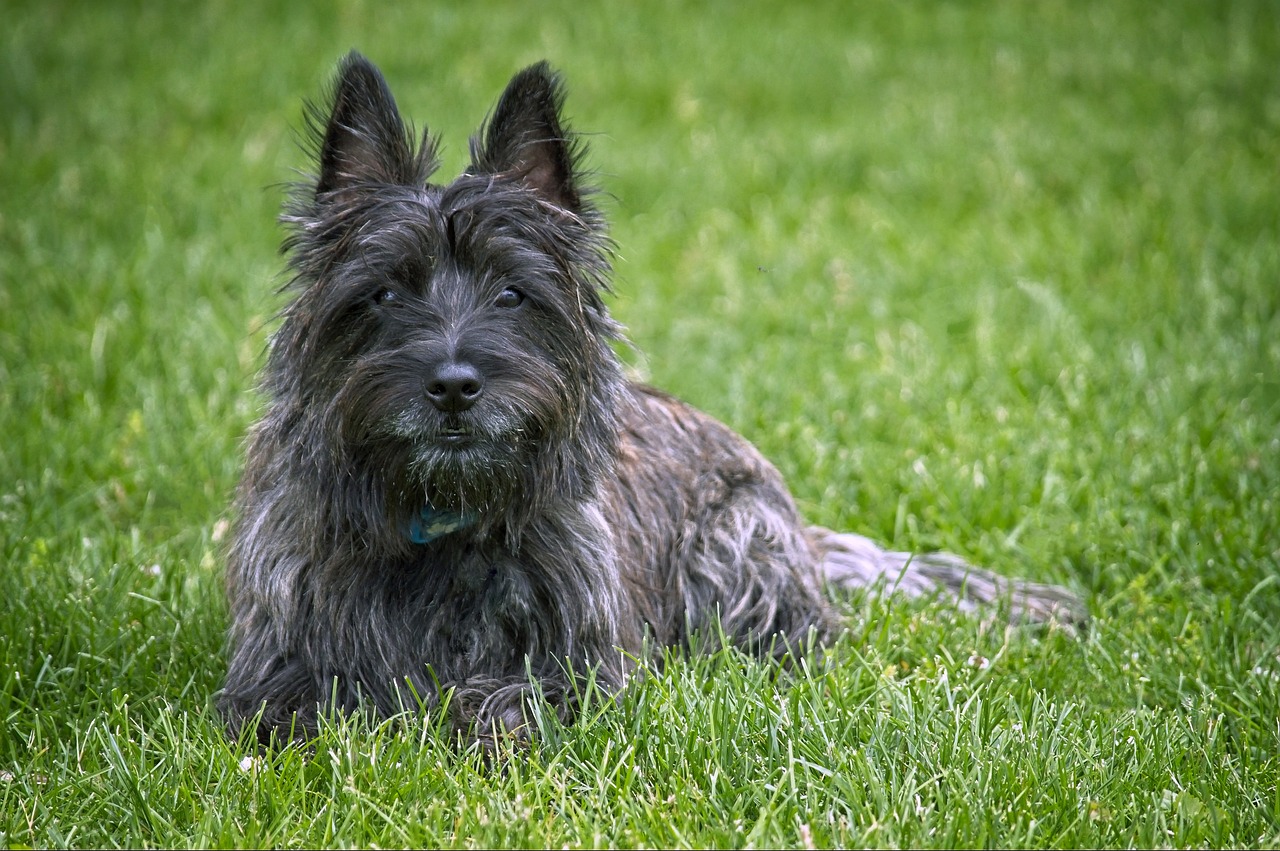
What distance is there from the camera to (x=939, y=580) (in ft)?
16.9

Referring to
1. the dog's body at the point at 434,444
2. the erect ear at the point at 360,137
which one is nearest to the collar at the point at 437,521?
the dog's body at the point at 434,444

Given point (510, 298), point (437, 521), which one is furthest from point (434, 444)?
point (510, 298)

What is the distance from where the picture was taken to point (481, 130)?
3.98m

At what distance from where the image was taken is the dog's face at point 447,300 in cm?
343

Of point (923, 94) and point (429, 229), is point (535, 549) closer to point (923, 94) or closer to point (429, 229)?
point (429, 229)

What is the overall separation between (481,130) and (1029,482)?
3.23 m

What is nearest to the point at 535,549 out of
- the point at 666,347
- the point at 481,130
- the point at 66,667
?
the point at 481,130

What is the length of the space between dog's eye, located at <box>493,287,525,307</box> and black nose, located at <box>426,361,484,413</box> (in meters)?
0.32

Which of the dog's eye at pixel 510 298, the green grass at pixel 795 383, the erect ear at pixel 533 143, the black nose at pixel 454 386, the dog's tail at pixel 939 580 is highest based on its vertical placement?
the erect ear at pixel 533 143

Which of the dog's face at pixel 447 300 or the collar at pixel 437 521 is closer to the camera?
the dog's face at pixel 447 300

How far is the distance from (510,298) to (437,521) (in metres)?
0.68

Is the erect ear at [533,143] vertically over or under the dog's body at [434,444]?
over

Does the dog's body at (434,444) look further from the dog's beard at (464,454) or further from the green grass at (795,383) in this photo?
the green grass at (795,383)

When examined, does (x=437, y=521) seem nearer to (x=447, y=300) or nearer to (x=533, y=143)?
(x=447, y=300)
